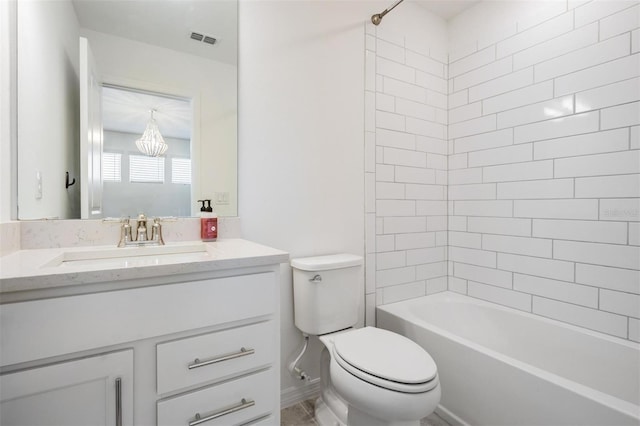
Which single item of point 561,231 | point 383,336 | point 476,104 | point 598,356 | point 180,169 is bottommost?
point 598,356

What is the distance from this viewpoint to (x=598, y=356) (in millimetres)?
1474

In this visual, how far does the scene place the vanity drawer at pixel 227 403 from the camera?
853mm

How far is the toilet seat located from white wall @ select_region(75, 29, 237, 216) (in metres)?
0.84

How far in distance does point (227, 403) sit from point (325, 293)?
0.72m

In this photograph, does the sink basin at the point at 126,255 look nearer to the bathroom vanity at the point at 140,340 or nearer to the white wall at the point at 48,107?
the bathroom vanity at the point at 140,340

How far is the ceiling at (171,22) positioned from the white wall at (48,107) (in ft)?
0.34

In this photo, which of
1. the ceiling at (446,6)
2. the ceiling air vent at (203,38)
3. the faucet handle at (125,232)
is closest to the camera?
the faucet handle at (125,232)

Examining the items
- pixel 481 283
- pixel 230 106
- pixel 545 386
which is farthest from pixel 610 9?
pixel 230 106

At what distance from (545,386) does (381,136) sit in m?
1.50

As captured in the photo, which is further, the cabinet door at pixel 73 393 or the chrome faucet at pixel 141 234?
the chrome faucet at pixel 141 234

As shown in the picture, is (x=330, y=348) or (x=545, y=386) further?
(x=330, y=348)

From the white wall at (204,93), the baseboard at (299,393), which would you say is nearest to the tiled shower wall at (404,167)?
the baseboard at (299,393)

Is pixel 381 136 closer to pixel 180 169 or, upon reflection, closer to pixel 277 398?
pixel 180 169

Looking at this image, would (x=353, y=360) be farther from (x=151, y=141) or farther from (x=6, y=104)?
(x=6, y=104)
